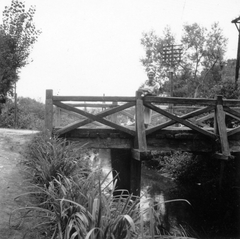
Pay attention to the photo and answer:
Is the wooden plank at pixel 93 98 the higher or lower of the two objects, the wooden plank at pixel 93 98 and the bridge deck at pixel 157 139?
the higher

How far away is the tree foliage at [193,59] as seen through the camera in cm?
3584

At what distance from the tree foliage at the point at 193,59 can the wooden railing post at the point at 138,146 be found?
90.7 feet

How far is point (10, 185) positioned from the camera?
464 cm

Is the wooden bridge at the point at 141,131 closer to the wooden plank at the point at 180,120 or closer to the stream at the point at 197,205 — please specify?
the wooden plank at the point at 180,120

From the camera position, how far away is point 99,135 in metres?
7.61

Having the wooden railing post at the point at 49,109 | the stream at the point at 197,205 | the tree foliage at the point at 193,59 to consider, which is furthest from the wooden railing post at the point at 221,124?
the tree foliage at the point at 193,59

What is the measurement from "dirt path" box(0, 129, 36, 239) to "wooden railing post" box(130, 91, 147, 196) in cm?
264

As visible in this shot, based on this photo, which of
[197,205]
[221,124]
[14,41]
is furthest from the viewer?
[14,41]

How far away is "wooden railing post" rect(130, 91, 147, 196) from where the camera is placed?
23.8 ft

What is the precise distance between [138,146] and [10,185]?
3.38 metres

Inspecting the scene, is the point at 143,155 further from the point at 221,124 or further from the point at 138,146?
the point at 221,124

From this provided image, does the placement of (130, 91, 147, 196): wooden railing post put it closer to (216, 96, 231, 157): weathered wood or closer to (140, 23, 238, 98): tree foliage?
(216, 96, 231, 157): weathered wood

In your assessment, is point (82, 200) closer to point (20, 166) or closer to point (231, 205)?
point (20, 166)

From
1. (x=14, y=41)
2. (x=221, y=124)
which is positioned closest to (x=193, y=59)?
(x=14, y=41)
